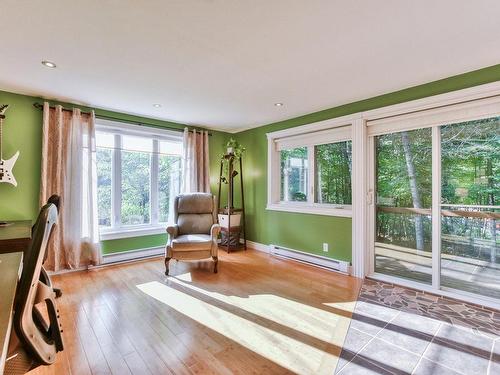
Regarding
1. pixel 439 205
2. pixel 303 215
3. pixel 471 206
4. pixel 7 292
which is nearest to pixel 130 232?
pixel 303 215

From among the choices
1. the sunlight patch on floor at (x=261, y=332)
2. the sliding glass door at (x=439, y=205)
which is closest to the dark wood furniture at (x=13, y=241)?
the sunlight patch on floor at (x=261, y=332)

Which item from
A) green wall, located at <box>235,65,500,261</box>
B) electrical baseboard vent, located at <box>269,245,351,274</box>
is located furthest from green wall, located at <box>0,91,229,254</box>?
electrical baseboard vent, located at <box>269,245,351,274</box>

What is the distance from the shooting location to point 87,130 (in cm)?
360

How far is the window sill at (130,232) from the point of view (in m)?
3.80

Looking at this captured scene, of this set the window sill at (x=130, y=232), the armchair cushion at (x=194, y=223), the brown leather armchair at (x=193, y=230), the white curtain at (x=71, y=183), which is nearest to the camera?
the white curtain at (x=71, y=183)

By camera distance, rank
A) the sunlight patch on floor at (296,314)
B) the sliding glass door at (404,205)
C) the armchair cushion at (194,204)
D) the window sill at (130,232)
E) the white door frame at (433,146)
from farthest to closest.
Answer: the armchair cushion at (194,204), the window sill at (130,232), the sliding glass door at (404,205), the white door frame at (433,146), the sunlight patch on floor at (296,314)

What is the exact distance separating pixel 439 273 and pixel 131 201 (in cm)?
419

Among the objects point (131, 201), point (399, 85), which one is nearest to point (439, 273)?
point (399, 85)

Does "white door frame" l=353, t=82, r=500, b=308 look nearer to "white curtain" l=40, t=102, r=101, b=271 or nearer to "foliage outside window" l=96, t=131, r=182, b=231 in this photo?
"foliage outside window" l=96, t=131, r=182, b=231

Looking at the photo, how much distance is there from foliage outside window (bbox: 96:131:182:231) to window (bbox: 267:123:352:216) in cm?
176

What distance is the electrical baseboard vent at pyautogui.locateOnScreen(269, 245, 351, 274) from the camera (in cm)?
348

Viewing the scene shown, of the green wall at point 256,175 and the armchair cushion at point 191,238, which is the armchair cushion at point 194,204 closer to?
the armchair cushion at point 191,238

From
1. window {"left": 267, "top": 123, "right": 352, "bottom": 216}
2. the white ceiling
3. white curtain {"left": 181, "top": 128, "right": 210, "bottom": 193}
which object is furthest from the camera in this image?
white curtain {"left": 181, "top": 128, "right": 210, "bottom": 193}

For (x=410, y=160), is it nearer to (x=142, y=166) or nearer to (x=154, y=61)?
(x=154, y=61)
